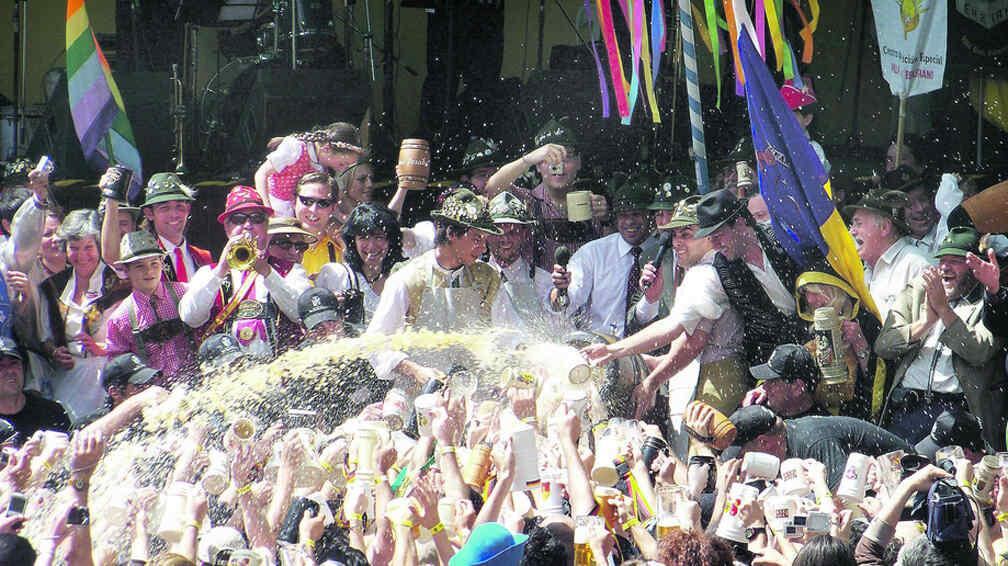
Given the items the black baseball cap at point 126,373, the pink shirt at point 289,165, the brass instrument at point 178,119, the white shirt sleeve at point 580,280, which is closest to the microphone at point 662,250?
the white shirt sleeve at point 580,280

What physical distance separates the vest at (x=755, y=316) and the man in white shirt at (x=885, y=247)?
22.2 inches

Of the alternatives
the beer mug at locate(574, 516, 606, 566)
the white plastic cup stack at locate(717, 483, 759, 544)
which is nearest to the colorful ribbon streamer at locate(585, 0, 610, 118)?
the white plastic cup stack at locate(717, 483, 759, 544)

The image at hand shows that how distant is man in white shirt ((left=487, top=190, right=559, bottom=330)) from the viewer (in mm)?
8070

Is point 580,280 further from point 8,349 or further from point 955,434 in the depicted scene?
point 8,349

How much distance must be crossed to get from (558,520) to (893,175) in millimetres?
4343

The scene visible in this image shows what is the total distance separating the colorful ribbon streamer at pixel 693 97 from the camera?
8750 mm

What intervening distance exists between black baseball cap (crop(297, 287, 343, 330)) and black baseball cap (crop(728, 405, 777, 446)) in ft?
6.20

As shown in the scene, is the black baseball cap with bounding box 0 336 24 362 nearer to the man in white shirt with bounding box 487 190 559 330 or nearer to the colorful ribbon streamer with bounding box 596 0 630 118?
the man in white shirt with bounding box 487 190 559 330

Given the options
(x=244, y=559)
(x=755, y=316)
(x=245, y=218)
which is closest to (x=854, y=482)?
(x=755, y=316)

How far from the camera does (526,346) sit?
307 inches

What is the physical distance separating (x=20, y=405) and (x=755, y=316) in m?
3.35

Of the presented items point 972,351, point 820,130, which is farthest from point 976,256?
point 820,130

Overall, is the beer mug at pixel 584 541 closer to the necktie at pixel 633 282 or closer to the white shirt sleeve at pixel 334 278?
the white shirt sleeve at pixel 334 278

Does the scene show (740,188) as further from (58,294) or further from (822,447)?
(58,294)
